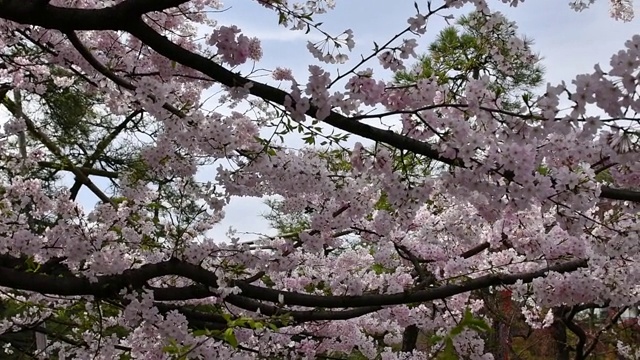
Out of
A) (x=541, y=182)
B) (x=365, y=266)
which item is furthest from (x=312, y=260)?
(x=541, y=182)

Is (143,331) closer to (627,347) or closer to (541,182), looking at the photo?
(541,182)

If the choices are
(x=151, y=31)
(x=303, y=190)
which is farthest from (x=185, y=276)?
(x=151, y=31)

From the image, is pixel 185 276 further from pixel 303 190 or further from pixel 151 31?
pixel 151 31

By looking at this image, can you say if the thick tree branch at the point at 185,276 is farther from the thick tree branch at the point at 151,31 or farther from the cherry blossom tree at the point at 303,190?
the thick tree branch at the point at 151,31

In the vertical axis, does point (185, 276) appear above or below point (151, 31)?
below

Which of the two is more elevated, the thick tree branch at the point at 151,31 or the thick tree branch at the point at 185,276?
the thick tree branch at the point at 151,31

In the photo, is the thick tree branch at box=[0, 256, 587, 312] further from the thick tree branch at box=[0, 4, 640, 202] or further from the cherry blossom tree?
the thick tree branch at box=[0, 4, 640, 202]

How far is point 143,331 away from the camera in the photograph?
11.3 ft

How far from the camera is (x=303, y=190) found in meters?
3.32

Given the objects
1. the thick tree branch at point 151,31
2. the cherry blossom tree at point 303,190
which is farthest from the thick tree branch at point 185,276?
the thick tree branch at point 151,31

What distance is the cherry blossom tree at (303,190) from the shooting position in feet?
7.49

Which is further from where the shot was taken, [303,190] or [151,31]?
[303,190]

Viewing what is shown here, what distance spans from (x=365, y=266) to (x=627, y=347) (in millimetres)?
4665

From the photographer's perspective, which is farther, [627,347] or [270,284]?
[627,347]
